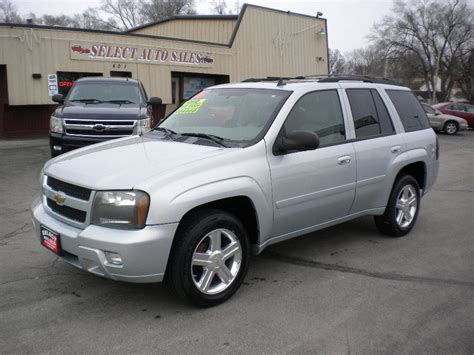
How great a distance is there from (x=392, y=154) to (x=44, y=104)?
13439 millimetres

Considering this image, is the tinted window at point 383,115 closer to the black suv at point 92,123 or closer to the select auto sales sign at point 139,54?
the black suv at point 92,123

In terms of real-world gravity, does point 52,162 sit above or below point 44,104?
below

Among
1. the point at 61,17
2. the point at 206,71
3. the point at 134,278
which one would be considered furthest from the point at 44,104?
the point at 61,17

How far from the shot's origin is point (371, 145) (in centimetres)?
496

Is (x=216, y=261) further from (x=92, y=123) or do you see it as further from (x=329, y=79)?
(x=92, y=123)

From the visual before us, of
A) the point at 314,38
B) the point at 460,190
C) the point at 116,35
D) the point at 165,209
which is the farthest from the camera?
the point at 314,38

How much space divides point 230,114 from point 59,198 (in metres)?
1.73

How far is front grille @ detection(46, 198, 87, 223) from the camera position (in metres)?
3.45

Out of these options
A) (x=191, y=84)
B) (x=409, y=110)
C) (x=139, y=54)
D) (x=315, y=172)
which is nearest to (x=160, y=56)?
(x=139, y=54)

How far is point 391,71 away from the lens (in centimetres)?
5284

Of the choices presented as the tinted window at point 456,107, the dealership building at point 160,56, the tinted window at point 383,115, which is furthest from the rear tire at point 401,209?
the tinted window at point 456,107

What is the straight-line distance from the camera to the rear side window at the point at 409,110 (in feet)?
18.3

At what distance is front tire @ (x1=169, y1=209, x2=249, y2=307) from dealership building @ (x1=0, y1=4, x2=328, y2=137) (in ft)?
42.8

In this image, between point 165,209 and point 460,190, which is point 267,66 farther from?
point 165,209
